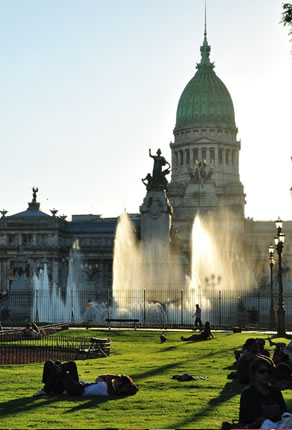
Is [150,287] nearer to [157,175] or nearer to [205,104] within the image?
[157,175]

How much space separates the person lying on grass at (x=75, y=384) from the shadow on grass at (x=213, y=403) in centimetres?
204

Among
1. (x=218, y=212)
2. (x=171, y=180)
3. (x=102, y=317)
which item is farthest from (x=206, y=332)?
(x=171, y=180)

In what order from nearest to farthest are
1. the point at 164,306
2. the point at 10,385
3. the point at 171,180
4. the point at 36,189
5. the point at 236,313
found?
the point at 10,385
the point at 164,306
the point at 236,313
the point at 36,189
the point at 171,180

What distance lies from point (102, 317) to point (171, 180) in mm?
99042

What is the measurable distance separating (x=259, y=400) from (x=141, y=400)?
5.17 m

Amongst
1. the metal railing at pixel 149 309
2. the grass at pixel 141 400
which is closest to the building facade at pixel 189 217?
the metal railing at pixel 149 309

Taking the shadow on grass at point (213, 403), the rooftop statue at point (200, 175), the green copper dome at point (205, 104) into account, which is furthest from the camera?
the green copper dome at point (205, 104)

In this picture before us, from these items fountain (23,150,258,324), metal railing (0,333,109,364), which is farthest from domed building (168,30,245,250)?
metal railing (0,333,109,364)

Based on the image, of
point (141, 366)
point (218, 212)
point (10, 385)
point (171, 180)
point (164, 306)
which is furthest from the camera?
point (171, 180)

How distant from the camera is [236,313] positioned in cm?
6288

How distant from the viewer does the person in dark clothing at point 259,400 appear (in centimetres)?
1188

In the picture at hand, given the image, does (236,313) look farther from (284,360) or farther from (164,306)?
(284,360)

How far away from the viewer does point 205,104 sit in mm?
159125

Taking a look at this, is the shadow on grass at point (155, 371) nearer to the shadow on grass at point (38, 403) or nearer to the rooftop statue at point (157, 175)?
the shadow on grass at point (38, 403)
